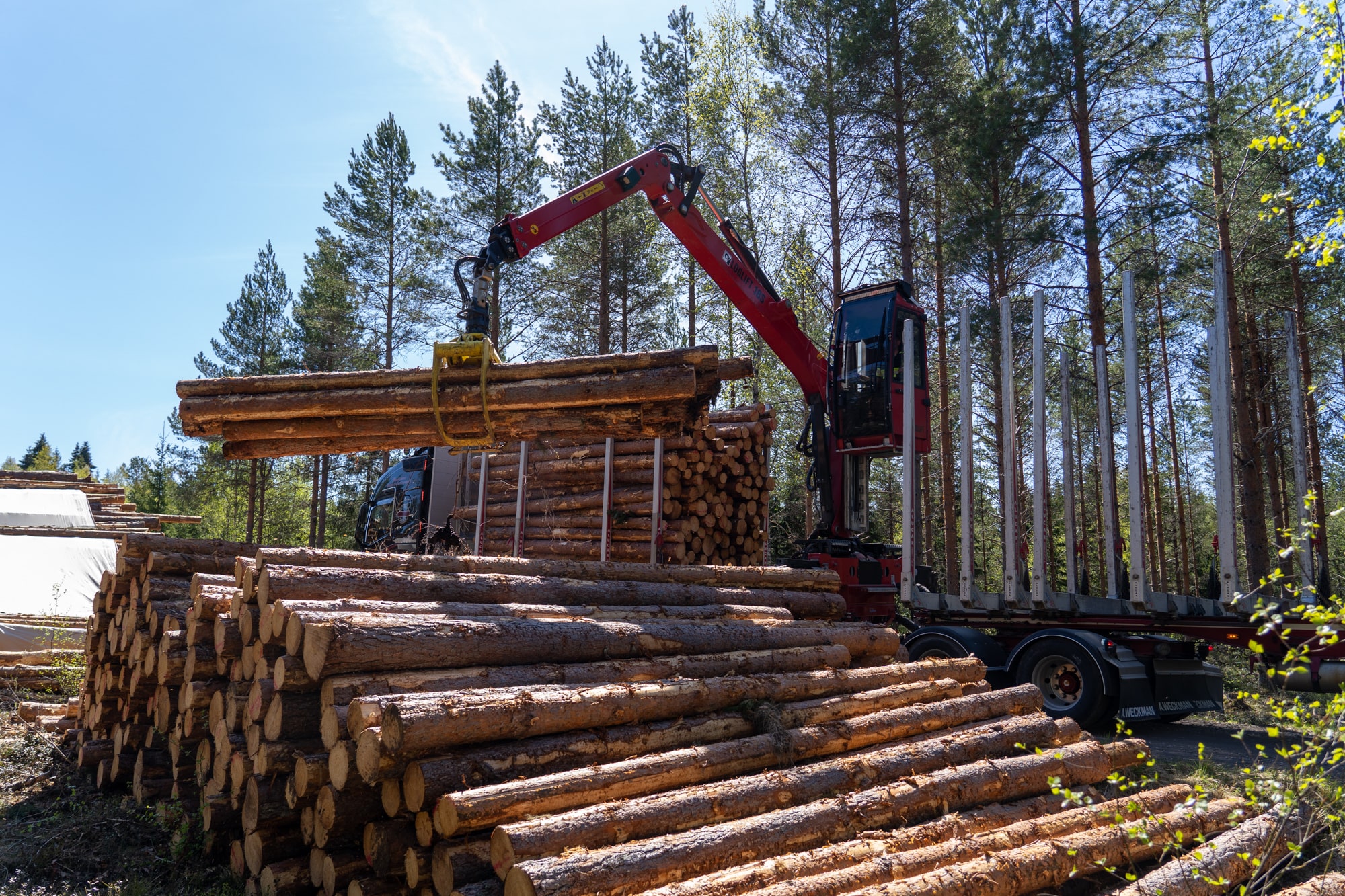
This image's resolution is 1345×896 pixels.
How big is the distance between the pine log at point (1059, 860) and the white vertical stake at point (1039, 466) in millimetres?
3248

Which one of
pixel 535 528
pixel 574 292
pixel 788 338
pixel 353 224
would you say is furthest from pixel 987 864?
pixel 353 224

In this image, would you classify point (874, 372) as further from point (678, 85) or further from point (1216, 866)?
point (678, 85)

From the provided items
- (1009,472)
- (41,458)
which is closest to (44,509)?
(1009,472)

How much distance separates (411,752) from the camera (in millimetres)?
3484

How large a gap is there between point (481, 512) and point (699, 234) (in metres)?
5.18

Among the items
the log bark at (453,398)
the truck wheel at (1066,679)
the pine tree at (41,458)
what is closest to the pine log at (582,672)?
the log bark at (453,398)

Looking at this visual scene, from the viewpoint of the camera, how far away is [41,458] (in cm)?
6419

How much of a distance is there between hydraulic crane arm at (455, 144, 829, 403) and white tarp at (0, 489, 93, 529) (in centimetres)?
1083

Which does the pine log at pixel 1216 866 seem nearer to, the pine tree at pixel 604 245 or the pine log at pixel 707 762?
the pine log at pixel 707 762

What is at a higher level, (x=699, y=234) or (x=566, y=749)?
(x=699, y=234)

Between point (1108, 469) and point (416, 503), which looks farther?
point (416, 503)

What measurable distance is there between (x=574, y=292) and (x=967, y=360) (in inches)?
607

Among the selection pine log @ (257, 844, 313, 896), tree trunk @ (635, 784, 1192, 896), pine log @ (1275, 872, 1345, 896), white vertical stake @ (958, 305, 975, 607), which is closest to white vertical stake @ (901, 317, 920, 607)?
white vertical stake @ (958, 305, 975, 607)

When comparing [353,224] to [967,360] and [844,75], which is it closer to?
[844,75]
